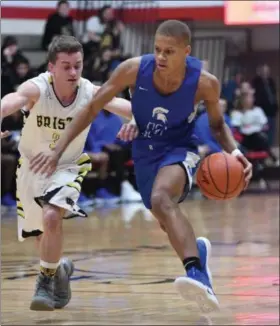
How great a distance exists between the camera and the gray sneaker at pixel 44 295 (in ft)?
20.2

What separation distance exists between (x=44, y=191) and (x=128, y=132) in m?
0.79

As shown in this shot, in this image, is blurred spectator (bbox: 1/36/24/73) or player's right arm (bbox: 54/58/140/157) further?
blurred spectator (bbox: 1/36/24/73)

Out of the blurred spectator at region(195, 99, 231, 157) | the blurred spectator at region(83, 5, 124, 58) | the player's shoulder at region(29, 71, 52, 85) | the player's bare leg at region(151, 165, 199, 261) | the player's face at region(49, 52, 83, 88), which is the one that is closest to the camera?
the player's bare leg at region(151, 165, 199, 261)

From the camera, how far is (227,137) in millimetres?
5945

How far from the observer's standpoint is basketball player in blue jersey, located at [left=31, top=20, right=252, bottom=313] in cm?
551

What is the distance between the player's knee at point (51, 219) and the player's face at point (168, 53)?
3.86ft

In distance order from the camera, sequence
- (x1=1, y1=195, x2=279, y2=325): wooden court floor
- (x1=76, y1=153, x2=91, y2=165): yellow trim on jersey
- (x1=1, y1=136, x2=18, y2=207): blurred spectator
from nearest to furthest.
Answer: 1. (x1=76, y1=153, x2=91, y2=165): yellow trim on jersey
2. (x1=1, y1=195, x2=279, y2=325): wooden court floor
3. (x1=1, y1=136, x2=18, y2=207): blurred spectator

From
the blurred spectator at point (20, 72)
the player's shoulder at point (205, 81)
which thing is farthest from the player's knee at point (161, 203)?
the blurred spectator at point (20, 72)

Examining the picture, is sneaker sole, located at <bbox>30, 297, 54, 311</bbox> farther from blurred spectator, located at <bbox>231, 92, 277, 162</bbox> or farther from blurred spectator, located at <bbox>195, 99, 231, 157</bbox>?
blurred spectator, located at <bbox>231, 92, 277, 162</bbox>

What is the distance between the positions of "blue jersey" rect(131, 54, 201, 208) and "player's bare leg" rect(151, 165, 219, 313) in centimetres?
11

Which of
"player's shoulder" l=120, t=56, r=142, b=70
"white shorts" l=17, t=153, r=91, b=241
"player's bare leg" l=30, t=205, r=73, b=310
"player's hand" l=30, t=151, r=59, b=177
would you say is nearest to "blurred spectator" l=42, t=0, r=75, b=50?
"white shorts" l=17, t=153, r=91, b=241

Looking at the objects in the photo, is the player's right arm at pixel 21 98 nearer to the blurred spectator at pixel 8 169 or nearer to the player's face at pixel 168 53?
the player's face at pixel 168 53

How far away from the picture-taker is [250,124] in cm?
1669

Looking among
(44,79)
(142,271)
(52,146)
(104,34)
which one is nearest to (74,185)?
(52,146)
